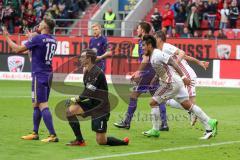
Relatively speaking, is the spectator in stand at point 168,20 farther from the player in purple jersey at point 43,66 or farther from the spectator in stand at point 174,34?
the player in purple jersey at point 43,66

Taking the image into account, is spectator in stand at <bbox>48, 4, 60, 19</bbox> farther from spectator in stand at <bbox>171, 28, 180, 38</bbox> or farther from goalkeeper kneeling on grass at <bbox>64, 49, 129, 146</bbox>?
goalkeeper kneeling on grass at <bbox>64, 49, 129, 146</bbox>

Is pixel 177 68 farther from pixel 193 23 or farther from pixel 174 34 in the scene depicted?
pixel 193 23

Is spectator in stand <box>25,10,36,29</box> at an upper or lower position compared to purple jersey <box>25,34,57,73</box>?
lower

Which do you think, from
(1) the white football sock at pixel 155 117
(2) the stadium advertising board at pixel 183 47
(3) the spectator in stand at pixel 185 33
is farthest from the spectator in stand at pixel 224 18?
(1) the white football sock at pixel 155 117

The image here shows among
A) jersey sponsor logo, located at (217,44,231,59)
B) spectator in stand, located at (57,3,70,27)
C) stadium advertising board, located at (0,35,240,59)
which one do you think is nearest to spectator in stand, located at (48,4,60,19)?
spectator in stand, located at (57,3,70,27)

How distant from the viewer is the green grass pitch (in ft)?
36.4

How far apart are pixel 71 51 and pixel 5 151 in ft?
70.7

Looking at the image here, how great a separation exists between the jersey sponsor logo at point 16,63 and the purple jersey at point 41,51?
18.3 meters

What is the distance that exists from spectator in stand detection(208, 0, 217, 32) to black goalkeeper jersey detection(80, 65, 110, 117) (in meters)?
22.1

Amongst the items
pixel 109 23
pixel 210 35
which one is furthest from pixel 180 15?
pixel 109 23

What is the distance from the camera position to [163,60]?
12828 millimetres

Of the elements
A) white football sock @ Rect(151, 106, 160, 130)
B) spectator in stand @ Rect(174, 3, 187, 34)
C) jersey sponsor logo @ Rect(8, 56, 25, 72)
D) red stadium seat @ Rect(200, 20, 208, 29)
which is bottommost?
jersey sponsor logo @ Rect(8, 56, 25, 72)

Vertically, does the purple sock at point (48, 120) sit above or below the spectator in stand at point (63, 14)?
below

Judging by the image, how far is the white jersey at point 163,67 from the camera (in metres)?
12.8
